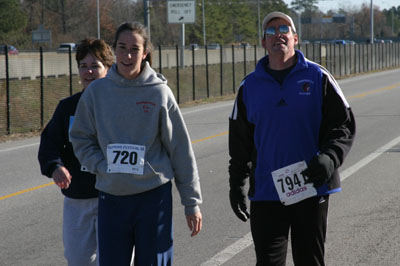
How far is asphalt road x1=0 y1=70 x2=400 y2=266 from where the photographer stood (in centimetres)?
626

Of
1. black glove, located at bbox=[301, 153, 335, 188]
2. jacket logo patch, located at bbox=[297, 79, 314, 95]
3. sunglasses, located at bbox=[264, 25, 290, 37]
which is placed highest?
sunglasses, located at bbox=[264, 25, 290, 37]

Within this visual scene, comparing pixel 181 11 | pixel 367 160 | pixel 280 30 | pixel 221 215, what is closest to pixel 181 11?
pixel 181 11

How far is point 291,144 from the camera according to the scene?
13.5ft

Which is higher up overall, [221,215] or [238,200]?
[238,200]

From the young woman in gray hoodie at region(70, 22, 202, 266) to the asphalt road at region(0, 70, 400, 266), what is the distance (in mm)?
2294

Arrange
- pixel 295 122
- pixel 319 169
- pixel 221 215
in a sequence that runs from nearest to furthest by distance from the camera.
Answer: pixel 319 169
pixel 295 122
pixel 221 215

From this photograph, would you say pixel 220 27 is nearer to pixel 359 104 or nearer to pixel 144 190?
pixel 359 104

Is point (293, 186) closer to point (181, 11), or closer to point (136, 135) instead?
point (136, 135)

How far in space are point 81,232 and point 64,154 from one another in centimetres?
51

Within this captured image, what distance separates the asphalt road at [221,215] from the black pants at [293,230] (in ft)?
6.07

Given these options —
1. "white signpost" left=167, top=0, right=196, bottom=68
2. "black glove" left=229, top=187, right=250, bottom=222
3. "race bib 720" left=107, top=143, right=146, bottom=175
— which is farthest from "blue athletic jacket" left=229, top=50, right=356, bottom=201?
"white signpost" left=167, top=0, right=196, bottom=68

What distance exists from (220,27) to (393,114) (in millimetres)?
86986

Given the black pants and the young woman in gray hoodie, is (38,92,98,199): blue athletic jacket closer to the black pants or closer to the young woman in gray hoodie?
the young woman in gray hoodie

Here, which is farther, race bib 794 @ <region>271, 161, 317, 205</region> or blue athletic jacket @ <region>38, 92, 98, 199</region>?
blue athletic jacket @ <region>38, 92, 98, 199</region>
